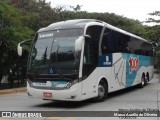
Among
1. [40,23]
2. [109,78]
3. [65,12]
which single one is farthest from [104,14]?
[109,78]

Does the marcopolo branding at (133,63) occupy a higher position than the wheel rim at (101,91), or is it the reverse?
the marcopolo branding at (133,63)

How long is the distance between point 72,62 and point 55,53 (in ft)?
2.72

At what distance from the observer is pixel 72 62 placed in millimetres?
13195

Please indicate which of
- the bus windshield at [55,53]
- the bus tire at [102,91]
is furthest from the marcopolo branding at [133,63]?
the bus windshield at [55,53]

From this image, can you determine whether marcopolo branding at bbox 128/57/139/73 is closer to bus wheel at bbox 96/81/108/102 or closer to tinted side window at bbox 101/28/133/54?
tinted side window at bbox 101/28/133/54

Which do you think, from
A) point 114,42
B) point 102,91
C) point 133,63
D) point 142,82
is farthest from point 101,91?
point 142,82

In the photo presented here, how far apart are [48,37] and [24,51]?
11157 millimetres

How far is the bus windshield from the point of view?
13250 mm

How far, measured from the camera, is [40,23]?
104ft

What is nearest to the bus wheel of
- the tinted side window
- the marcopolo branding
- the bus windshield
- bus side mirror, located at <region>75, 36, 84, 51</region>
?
the tinted side window

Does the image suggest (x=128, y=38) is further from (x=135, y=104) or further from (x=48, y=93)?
(x=48, y=93)

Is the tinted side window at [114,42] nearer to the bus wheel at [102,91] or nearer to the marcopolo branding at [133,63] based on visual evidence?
the marcopolo branding at [133,63]

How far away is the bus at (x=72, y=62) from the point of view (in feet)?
43.1

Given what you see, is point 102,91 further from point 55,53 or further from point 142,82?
point 142,82
